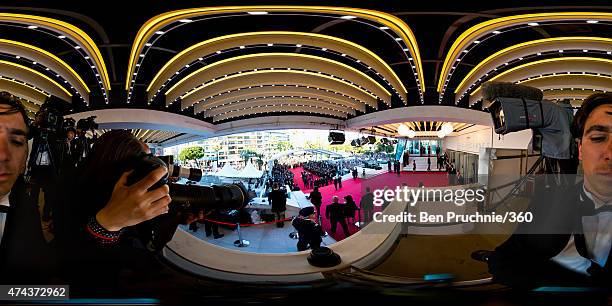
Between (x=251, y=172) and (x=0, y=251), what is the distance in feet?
2.32

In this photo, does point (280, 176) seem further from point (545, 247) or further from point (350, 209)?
point (545, 247)

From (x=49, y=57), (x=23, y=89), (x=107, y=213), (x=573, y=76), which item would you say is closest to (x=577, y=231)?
(x=573, y=76)

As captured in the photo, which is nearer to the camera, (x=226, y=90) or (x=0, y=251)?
(x=0, y=251)

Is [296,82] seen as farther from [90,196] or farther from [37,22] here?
[90,196]

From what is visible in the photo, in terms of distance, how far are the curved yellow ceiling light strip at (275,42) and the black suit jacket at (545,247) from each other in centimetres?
87

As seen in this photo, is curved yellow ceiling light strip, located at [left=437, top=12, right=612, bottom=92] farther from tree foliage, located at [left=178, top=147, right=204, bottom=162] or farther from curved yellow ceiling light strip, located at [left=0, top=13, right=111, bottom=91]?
curved yellow ceiling light strip, located at [left=0, top=13, right=111, bottom=91]

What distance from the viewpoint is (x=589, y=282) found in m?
0.50

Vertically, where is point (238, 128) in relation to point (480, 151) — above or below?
above

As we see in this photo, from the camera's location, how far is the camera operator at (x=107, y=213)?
0.37 metres

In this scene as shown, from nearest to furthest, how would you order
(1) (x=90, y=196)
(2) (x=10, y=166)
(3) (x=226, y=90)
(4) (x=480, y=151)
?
(1) (x=90, y=196)
(2) (x=10, y=166)
(4) (x=480, y=151)
(3) (x=226, y=90)

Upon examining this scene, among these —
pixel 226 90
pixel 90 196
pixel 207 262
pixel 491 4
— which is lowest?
pixel 207 262

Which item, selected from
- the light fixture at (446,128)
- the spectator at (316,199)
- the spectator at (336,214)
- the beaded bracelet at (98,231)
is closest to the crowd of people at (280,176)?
the spectator at (316,199)

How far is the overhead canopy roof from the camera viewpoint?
711 millimetres

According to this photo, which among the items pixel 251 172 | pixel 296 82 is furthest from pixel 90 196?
pixel 296 82
